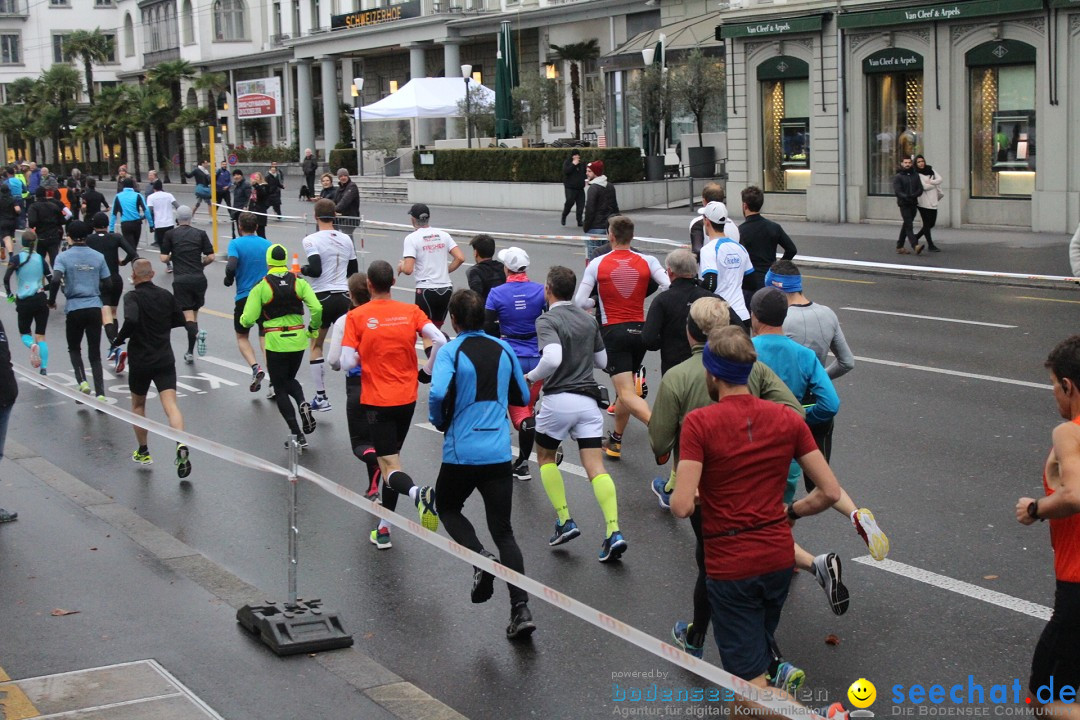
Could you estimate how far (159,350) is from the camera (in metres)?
10.4

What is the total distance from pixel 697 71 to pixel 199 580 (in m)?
29.8

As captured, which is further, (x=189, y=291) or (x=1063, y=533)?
(x=189, y=291)

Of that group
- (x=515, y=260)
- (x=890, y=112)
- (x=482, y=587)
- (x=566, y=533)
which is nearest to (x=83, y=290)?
(x=515, y=260)

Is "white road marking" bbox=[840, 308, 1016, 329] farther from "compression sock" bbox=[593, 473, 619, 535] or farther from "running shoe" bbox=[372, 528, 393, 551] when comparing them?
"running shoe" bbox=[372, 528, 393, 551]

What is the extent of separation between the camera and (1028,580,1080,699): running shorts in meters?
4.47

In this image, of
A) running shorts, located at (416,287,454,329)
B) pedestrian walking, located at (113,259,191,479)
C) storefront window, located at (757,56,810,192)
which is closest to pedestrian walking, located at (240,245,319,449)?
pedestrian walking, located at (113,259,191,479)

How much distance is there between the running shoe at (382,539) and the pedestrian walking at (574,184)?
896 inches

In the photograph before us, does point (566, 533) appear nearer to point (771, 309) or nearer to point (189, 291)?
point (771, 309)

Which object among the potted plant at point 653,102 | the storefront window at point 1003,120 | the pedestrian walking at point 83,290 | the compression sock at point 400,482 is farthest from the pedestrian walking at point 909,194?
the compression sock at point 400,482

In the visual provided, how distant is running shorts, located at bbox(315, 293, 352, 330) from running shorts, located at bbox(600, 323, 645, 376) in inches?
164

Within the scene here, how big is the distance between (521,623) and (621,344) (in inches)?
131

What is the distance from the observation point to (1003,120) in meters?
26.2

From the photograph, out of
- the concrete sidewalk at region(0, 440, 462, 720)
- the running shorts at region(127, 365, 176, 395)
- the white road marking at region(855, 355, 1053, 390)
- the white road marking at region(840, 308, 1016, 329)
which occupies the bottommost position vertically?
the concrete sidewalk at region(0, 440, 462, 720)

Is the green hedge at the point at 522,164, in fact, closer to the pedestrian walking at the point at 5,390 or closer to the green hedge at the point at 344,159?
the green hedge at the point at 344,159
